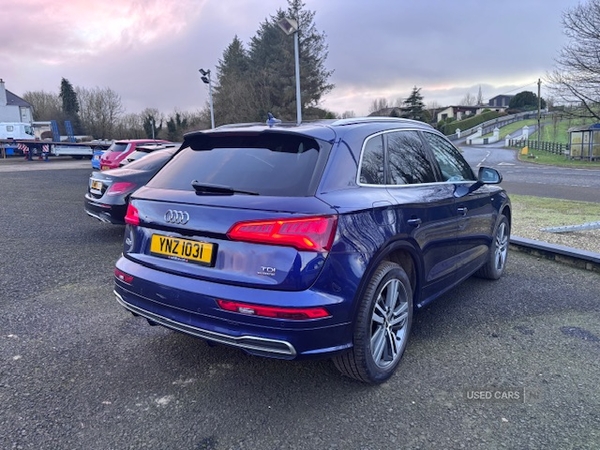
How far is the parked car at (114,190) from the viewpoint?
662cm

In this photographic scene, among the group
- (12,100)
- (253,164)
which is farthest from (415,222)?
(12,100)

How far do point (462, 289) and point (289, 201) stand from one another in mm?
2953

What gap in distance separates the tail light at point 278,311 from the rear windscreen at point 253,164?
0.64 metres

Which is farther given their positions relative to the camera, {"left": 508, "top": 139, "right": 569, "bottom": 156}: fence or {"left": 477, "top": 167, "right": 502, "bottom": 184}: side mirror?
{"left": 508, "top": 139, "right": 569, "bottom": 156}: fence

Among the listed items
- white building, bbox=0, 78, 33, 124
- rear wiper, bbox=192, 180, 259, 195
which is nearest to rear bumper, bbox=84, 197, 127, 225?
rear wiper, bbox=192, 180, 259, 195

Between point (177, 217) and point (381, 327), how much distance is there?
148cm

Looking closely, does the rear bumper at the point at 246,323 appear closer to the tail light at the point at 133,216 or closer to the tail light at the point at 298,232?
the tail light at the point at 298,232

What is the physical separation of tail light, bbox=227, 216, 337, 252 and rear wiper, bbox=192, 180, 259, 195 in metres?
0.29

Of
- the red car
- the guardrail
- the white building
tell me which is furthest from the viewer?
the guardrail

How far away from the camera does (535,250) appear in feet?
19.3

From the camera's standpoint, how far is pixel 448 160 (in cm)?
400

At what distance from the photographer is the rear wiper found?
2619mm

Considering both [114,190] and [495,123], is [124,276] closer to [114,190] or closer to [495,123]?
[114,190]

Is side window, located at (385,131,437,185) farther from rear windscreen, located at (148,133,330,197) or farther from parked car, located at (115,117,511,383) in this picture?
rear windscreen, located at (148,133,330,197)
